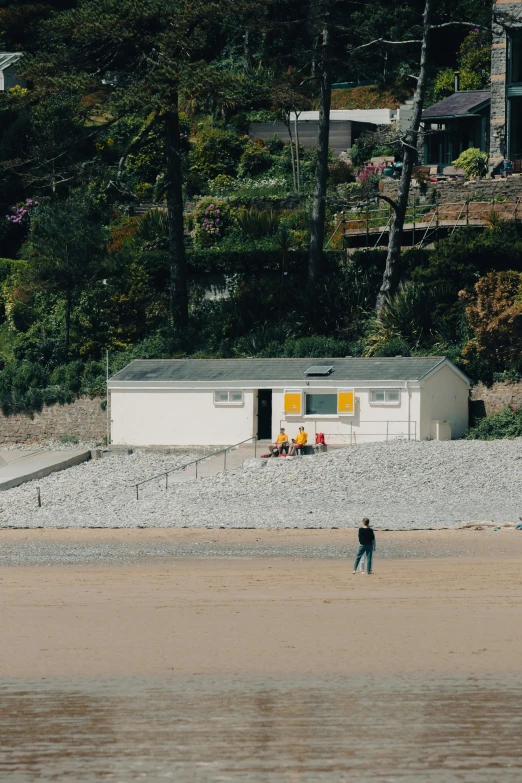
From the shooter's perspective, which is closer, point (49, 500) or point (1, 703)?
point (1, 703)

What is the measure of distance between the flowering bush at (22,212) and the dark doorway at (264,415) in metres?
17.7

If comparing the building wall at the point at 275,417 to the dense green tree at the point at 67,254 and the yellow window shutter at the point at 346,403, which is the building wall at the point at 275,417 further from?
the dense green tree at the point at 67,254

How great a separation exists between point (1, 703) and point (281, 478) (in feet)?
50.8

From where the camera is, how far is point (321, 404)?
1325 inches

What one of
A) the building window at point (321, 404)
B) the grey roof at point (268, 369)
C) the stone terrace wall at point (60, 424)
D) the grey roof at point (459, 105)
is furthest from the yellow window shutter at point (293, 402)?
the grey roof at point (459, 105)

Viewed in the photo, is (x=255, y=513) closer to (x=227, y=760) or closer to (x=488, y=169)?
(x=227, y=760)

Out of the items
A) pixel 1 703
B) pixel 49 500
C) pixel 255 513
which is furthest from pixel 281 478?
pixel 1 703

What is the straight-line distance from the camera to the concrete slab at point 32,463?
3234 centimetres

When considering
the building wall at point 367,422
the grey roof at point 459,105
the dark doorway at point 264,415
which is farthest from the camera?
the grey roof at point 459,105

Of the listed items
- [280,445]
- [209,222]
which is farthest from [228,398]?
[209,222]

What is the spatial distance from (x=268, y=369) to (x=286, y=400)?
154 centimetres

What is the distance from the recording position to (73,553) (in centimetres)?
2380

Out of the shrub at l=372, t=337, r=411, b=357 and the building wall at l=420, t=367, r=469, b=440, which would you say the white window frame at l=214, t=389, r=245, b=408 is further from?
the building wall at l=420, t=367, r=469, b=440

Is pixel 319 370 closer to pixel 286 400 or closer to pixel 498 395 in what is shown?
pixel 286 400
